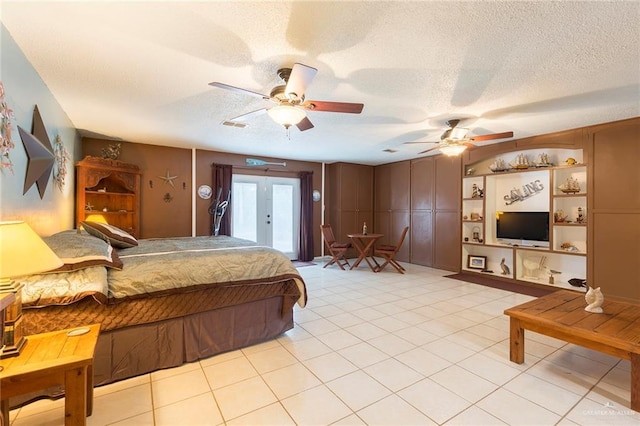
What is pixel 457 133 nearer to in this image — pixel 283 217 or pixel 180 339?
pixel 180 339

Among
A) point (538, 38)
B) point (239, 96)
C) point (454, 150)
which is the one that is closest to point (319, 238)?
point (454, 150)

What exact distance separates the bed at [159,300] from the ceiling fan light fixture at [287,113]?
1.22 metres

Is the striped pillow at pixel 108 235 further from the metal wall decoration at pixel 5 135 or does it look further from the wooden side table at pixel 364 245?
the wooden side table at pixel 364 245

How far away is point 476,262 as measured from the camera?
216 inches

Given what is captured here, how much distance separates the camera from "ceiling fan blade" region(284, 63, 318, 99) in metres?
1.90

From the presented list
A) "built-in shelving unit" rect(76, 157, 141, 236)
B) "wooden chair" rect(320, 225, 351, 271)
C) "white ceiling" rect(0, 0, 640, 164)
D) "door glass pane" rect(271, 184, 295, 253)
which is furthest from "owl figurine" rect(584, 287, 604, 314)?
"built-in shelving unit" rect(76, 157, 141, 236)

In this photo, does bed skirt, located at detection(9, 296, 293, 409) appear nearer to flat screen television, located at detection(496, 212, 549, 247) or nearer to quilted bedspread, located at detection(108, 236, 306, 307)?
quilted bedspread, located at detection(108, 236, 306, 307)

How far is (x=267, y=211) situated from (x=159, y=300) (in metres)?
4.48

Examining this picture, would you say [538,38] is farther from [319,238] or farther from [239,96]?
[319,238]

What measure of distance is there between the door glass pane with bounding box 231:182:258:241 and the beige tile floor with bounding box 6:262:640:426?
11.7 ft

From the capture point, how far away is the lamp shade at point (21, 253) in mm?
1177

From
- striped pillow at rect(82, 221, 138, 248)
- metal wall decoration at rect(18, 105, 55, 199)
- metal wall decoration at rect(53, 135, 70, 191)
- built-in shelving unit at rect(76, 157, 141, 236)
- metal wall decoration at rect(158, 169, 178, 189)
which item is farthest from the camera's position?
metal wall decoration at rect(158, 169, 178, 189)

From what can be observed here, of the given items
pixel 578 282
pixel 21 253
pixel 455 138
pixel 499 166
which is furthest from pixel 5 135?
pixel 578 282

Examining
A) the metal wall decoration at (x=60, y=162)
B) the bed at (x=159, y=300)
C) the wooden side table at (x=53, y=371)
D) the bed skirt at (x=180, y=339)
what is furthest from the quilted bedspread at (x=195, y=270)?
the metal wall decoration at (x=60, y=162)
